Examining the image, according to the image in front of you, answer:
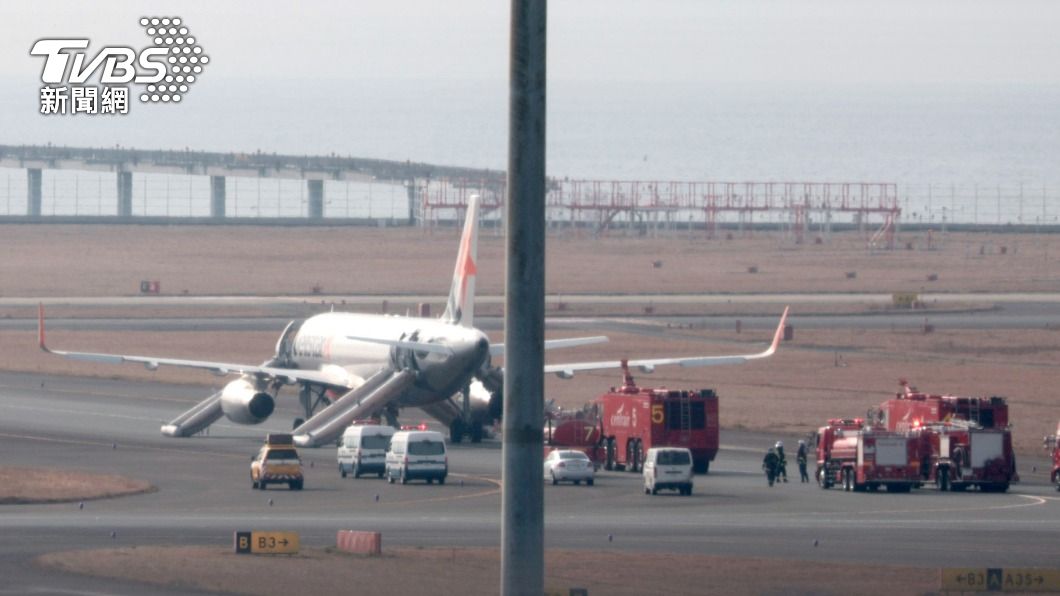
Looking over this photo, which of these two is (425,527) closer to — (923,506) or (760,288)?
(923,506)

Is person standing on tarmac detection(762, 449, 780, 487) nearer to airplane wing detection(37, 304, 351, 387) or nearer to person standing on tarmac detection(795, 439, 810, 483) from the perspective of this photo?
person standing on tarmac detection(795, 439, 810, 483)

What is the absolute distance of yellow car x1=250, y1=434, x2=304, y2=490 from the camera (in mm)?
61375

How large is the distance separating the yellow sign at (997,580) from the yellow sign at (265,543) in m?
15.3

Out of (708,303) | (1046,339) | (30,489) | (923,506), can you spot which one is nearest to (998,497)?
(923,506)

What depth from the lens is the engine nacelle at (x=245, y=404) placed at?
77500 mm

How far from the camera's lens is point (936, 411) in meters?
66.8

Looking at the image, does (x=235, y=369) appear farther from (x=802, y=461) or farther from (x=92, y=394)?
(x=802, y=461)

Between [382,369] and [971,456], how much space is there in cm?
2600

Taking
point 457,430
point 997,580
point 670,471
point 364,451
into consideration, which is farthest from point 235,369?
point 997,580

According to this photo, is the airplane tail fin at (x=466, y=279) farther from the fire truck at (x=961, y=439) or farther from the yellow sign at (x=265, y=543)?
the yellow sign at (x=265, y=543)

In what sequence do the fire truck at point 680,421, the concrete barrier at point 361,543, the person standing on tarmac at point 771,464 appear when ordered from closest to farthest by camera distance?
1. the concrete barrier at point 361,543
2. the person standing on tarmac at point 771,464
3. the fire truck at point 680,421

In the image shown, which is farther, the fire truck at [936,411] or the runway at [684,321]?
the runway at [684,321]

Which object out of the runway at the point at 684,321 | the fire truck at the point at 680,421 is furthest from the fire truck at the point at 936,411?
the runway at the point at 684,321

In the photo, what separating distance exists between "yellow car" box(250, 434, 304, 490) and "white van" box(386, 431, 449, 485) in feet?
12.7
